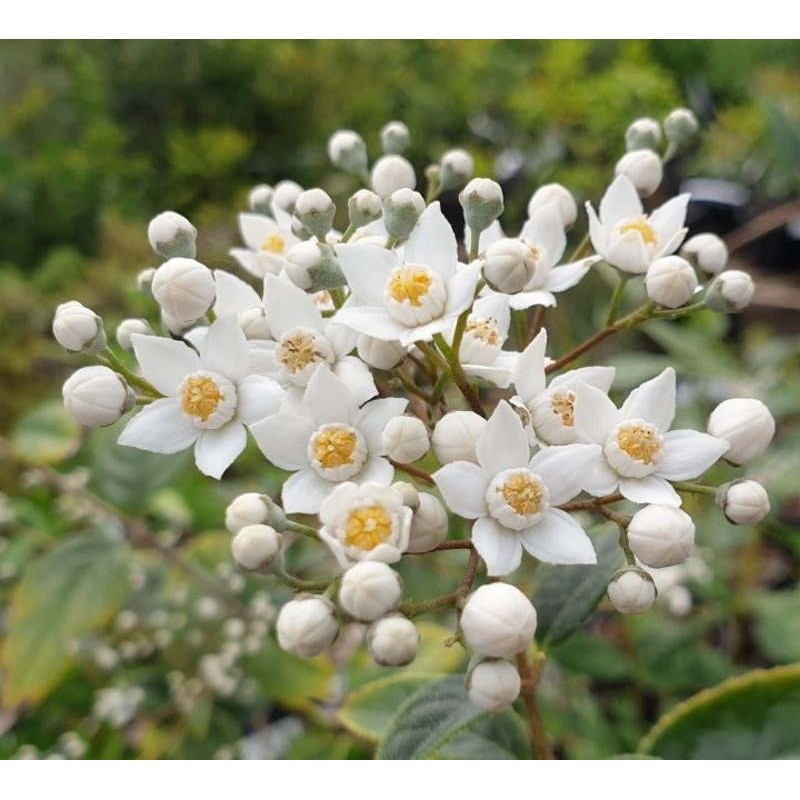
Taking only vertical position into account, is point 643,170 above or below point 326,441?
above

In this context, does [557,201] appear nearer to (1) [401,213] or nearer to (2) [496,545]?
(1) [401,213]

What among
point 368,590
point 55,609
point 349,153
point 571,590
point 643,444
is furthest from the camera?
point 55,609

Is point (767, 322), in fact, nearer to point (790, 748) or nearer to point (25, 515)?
point (790, 748)

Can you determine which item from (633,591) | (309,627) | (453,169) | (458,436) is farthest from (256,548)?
(453,169)

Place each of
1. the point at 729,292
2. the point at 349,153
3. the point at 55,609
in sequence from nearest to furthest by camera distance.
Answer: the point at 729,292 → the point at 349,153 → the point at 55,609

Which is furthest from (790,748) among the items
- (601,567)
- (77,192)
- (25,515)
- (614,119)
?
(77,192)

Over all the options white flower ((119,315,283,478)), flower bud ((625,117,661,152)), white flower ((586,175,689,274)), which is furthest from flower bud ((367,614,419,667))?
flower bud ((625,117,661,152))

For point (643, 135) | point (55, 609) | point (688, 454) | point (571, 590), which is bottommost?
point (55, 609)

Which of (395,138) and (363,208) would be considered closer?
(363,208)
